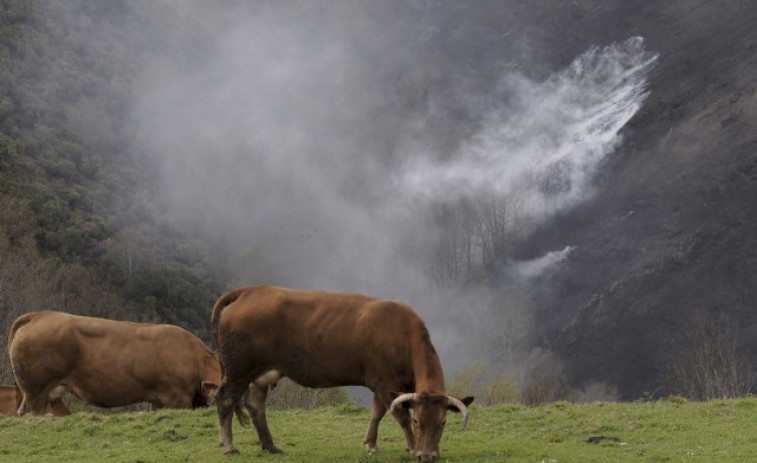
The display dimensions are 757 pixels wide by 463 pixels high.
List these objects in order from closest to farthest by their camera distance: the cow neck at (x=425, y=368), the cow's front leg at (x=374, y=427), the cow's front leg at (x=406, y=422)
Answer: the cow neck at (x=425, y=368), the cow's front leg at (x=406, y=422), the cow's front leg at (x=374, y=427)

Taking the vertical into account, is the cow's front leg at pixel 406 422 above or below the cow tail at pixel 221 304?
below

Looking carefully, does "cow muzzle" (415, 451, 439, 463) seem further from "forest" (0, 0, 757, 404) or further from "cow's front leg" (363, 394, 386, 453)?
"forest" (0, 0, 757, 404)

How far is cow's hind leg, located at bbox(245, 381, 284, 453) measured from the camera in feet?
49.7

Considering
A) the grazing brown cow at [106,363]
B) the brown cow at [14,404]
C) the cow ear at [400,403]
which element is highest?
the grazing brown cow at [106,363]

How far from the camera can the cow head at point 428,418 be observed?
13.3 meters

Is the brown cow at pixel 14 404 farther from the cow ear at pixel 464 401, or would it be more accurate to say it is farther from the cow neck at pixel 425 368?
the cow ear at pixel 464 401

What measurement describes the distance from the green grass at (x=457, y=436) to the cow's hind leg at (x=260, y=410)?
0.30m

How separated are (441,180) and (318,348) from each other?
461 feet

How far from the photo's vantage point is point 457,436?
17438mm

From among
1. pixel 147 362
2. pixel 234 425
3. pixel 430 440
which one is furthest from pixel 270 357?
pixel 147 362

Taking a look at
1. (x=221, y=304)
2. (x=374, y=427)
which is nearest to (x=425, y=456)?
(x=374, y=427)

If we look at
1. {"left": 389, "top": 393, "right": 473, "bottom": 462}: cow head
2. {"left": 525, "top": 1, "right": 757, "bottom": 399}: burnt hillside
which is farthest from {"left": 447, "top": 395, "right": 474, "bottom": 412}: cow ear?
{"left": 525, "top": 1, "right": 757, "bottom": 399}: burnt hillside

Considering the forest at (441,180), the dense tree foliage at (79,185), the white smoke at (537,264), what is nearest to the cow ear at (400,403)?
the dense tree foliage at (79,185)

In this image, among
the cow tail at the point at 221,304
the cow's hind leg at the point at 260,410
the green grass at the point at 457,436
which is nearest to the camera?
the green grass at the point at 457,436
